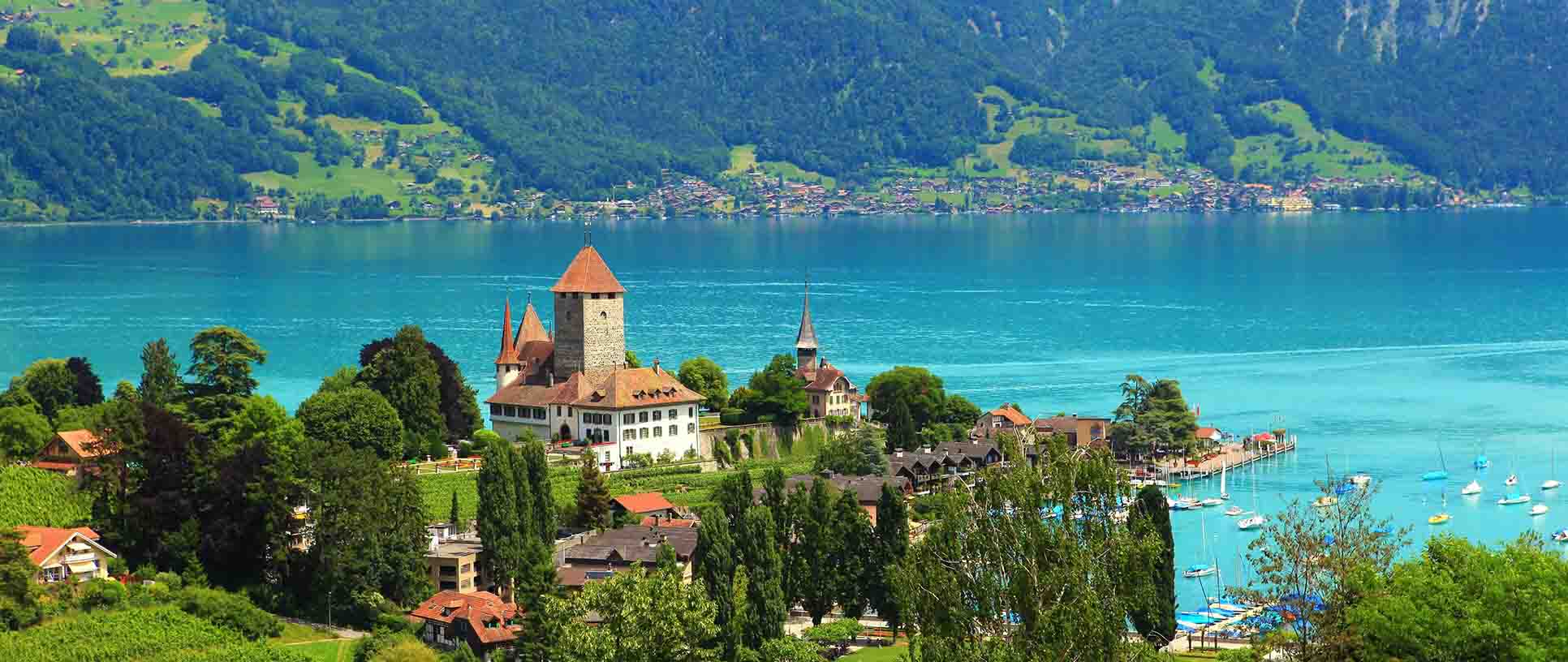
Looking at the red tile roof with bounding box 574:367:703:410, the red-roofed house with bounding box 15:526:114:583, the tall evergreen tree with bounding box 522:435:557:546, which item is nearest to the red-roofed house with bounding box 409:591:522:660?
the tall evergreen tree with bounding box 522:435:557:546

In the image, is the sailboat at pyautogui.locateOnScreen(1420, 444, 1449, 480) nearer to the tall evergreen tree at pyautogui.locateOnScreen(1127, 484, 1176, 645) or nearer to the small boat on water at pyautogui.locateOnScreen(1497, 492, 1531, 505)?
the small boat on water at pyautogui.locateOnScreen(1497, 492, 1531, 505)

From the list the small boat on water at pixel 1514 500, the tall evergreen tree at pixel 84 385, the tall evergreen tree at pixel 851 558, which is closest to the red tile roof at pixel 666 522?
the tall evergreen tree at pixel 851 558

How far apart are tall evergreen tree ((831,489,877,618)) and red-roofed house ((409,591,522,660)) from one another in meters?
7.58

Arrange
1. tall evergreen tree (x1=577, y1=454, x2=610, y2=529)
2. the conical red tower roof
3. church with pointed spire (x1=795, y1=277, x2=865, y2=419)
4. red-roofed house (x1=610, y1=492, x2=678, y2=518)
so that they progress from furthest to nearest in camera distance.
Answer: church with pointed spire (x1=795, y1=277, x2=865, y2=419) → the conical red tower roof → red-roofed house (x1=610, y1=492, x2=678, y2=518) → tall evergreen tree (x1=577, y1=454, x2=610, y2=529)

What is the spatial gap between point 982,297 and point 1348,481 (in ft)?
298

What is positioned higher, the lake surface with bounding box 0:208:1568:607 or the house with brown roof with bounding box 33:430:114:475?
the house with brown roof with bounding box 33:430:114:475

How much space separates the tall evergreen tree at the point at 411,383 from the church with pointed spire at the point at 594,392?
285 cm

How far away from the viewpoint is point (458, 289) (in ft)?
564

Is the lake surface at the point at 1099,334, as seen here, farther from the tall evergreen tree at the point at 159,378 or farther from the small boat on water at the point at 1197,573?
the tall evergreen tree at the point at 159,378

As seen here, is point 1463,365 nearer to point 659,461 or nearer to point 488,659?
point 659,461

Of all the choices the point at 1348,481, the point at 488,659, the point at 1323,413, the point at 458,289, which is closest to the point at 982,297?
the point at 458,289

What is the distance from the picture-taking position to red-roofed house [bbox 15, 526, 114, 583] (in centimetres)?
4941

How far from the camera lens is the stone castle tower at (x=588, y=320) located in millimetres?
74812

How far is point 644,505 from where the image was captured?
61281 millimetres
